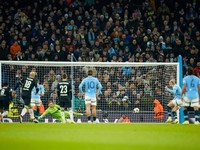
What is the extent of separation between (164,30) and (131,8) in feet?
6.47

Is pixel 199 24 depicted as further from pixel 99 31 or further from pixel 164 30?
pixel 99 31

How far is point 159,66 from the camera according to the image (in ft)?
55.2

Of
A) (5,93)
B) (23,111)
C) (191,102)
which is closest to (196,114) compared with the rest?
(191,102)

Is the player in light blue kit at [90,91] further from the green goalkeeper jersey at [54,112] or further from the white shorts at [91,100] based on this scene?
the green goalkeeper jersey at [54,112]

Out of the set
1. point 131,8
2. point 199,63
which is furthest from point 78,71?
point 131,8

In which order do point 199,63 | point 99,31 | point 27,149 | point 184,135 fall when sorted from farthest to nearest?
point 99,31 → point 199,63 → point 184,135 → point 27,149

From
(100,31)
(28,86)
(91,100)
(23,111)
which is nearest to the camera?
(28,86)

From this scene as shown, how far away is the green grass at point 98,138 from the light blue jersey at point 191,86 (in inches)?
178

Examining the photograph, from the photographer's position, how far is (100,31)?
2036cm

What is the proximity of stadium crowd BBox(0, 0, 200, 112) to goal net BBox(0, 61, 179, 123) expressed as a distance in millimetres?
1782

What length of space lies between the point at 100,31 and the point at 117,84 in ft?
13.6

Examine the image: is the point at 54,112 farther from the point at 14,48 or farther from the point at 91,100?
the point at 14,48

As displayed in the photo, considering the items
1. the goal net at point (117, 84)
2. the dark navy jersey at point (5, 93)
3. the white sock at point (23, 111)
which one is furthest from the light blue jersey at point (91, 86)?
the dark navy jersey at point (5, 93)

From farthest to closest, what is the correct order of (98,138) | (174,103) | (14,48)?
(14,48), (174,103), (98,138)
